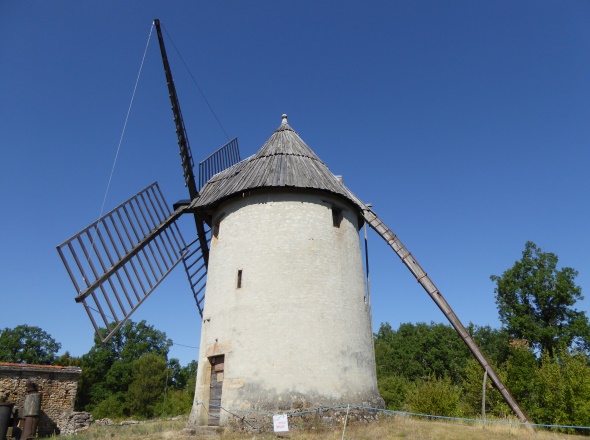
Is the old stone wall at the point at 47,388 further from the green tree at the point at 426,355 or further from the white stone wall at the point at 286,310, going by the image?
the green tree at the point at 426,355

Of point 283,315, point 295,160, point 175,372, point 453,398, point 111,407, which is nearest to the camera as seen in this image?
point 283,315

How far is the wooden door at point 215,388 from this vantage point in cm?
968

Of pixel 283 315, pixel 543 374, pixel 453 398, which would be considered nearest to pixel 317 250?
pixel 283 315

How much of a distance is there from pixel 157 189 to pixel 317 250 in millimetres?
5940

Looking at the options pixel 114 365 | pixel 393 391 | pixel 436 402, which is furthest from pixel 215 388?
pixel 114 365

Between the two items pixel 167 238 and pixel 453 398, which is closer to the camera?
pixel 167 238

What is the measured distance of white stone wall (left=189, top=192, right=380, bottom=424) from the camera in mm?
9109

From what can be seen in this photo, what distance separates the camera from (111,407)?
34750 millimetres

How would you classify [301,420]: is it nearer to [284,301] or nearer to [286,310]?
[286,310]

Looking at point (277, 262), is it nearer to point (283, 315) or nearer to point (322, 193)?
point (283, 315)

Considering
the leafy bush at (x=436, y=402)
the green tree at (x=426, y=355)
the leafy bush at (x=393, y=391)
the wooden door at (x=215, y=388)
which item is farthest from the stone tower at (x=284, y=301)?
the green tree at (x=426, y=355)

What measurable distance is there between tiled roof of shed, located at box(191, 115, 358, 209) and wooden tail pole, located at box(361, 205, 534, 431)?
120 cm

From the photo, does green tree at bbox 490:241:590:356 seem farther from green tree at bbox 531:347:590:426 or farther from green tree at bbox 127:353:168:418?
green tree at bbox 127:353:168:418

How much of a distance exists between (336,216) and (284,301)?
3.07 m
